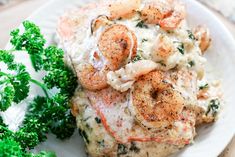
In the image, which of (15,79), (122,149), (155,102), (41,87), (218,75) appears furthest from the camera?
(218,75)

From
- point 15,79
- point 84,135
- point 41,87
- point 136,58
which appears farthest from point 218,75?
point 15,79

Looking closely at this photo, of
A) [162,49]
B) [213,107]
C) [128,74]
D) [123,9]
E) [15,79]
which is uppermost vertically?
[123,9]

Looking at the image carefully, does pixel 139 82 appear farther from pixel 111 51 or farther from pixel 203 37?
pixel 203 37

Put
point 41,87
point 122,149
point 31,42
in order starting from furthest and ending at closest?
point 41,87 → point 31,42 → point 122,149

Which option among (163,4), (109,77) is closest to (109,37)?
(109,77)

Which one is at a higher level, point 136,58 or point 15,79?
point 136,58

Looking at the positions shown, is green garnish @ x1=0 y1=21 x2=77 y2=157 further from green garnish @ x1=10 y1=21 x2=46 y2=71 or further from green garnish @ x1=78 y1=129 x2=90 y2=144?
green garnish @ x1=78 y1=129 x2=90 y2=144

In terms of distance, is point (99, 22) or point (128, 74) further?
point (99, 22)
